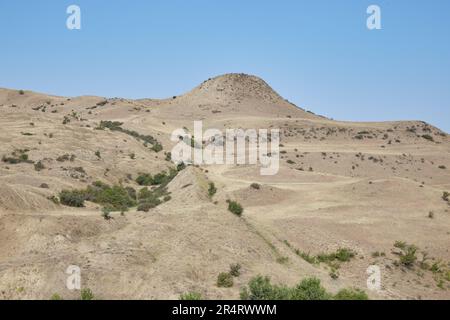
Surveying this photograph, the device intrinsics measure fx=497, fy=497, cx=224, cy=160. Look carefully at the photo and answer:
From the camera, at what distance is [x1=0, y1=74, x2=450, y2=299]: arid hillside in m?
18.0

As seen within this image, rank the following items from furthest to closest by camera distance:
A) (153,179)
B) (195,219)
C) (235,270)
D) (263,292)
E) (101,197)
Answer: (153,179) → (101,197) → (195,219) → (235,270) → (263,292)

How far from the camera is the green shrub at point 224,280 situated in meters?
17.8

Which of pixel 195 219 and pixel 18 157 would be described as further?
pixel 18 157

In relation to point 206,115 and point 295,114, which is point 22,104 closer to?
point 206,115

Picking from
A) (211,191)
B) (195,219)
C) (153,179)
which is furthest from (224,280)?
(153,179)

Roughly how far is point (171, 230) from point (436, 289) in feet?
40.8

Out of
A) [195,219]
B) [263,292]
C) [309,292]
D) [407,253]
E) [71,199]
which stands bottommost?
[407,253]

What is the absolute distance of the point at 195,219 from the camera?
2491 cm

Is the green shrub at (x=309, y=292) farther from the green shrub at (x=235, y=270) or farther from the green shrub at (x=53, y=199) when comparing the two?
the green shrub at (x=53, y=199)

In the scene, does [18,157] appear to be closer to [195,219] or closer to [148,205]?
[148,205]

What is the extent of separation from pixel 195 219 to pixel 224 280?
726cm

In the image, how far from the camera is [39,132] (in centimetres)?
5384

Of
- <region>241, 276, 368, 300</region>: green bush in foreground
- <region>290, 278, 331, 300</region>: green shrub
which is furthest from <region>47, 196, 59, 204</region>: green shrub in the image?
<region>290, 278, 331, 300</region>: green shrub
